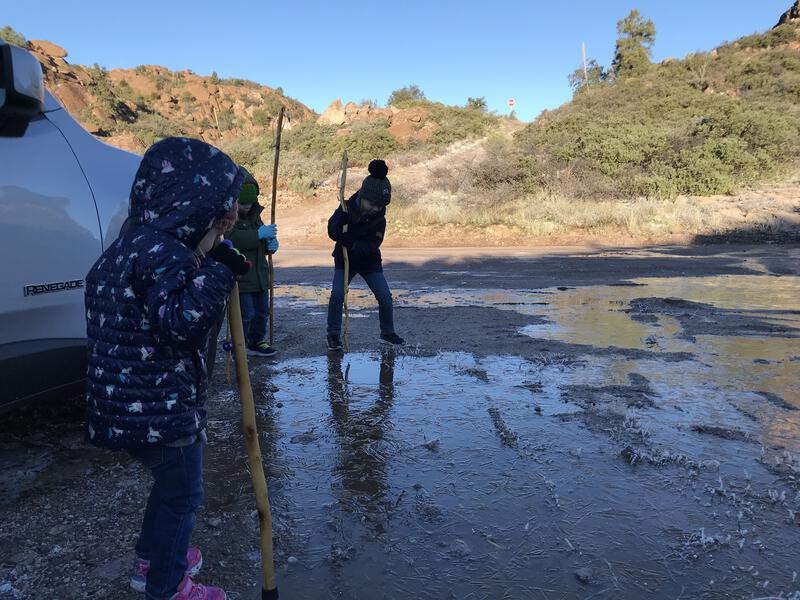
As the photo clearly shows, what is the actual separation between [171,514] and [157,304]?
76 centimetres

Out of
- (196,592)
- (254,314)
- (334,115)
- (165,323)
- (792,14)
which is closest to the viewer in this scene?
(165,323)

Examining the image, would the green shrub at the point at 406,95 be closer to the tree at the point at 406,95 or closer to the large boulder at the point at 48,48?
the tree at the point at 406,95

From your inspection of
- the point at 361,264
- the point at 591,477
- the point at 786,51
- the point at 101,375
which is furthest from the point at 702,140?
the point at 101,375

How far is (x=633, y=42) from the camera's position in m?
46.1

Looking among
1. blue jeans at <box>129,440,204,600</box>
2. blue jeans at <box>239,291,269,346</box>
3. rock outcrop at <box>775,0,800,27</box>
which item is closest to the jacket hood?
blue jeans at <box>129,440,204,600</box>

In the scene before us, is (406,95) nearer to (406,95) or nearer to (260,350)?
(406,95)

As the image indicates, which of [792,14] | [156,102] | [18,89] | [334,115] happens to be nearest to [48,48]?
[156,102]

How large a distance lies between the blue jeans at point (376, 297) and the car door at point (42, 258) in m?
3.02

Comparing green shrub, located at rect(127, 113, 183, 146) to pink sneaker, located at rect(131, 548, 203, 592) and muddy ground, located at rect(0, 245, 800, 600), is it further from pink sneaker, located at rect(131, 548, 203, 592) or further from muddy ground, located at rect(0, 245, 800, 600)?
pink sneaker, located at rect(131, 548, 203, 592)

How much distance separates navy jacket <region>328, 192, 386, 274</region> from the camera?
5961 mm

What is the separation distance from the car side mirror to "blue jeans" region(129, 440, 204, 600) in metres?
1.81

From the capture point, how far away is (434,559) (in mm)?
2465

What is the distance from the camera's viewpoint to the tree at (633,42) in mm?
44656


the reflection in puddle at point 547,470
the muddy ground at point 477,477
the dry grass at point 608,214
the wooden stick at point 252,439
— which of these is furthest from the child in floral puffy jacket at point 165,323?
the dry grass at point 608,214
